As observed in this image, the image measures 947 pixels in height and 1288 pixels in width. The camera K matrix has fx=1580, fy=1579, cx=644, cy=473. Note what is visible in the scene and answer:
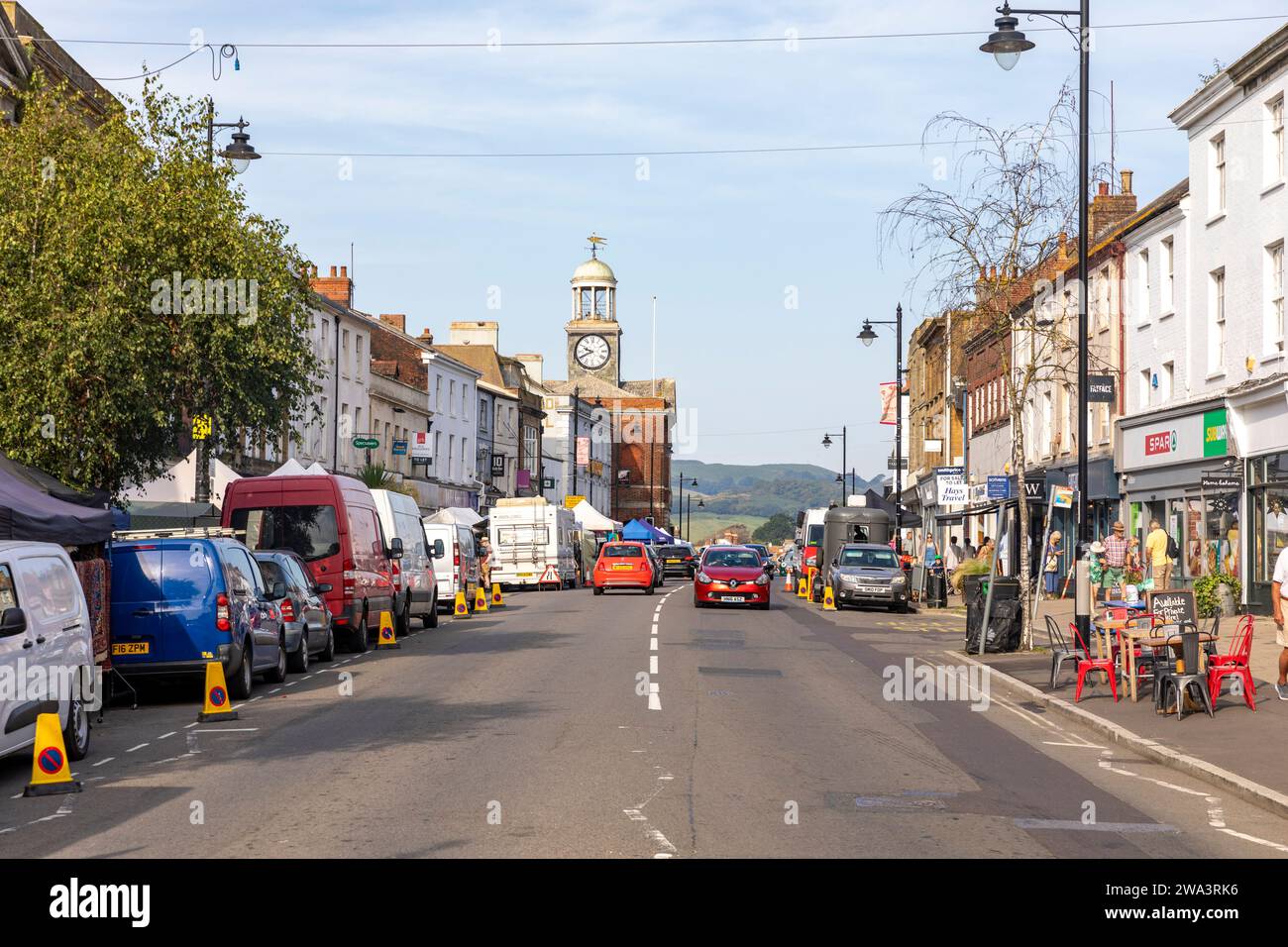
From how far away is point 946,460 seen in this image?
68.0 m

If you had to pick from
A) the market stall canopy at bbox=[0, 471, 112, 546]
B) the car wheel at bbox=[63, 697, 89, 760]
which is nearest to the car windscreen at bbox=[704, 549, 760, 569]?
the market stall canopy at bbox=[0, 471, 112, 546]

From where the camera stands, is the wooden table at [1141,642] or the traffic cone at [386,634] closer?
the wooden table at [1141,642]

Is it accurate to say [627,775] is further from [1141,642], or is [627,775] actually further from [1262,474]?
[1262,474]

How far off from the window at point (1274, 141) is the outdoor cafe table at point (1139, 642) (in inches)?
591

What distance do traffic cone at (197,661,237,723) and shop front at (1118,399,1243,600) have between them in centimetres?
2125

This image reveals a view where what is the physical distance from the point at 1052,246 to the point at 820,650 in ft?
25.0

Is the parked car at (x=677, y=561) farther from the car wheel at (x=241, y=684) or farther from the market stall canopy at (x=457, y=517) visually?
the car wheel at (x=241, y=684)

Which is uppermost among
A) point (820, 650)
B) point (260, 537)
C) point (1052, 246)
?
point (1052, 246)

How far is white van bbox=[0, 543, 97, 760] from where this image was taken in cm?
1198

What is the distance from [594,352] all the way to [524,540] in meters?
90.7

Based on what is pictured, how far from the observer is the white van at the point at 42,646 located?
12.0 meters

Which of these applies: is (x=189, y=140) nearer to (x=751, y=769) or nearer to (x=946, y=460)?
(x=751, y=769)

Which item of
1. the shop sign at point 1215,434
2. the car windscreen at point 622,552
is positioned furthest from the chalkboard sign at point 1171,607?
the car windscreen at point 622,552
